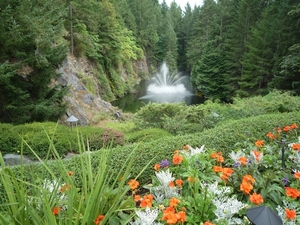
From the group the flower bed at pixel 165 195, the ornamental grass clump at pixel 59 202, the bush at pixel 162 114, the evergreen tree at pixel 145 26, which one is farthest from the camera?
the evergreen tree at pixel 145 26

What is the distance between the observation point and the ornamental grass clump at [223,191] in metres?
1.70

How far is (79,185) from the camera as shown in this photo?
2666 mm

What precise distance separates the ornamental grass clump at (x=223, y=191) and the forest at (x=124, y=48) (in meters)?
5.54

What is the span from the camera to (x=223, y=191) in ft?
6.31

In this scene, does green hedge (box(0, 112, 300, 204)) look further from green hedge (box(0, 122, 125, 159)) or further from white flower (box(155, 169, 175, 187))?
green hedge (box(0, 122, 125, 159))

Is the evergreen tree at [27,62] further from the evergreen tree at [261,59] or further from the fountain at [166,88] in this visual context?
the fountain at [166,88]

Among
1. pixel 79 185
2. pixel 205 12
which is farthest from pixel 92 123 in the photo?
pixel 205 12

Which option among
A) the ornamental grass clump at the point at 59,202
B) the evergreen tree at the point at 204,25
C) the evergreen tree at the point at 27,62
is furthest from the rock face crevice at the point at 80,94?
the evergreen tree at the point at 204,25

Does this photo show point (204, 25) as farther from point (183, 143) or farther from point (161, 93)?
point (183, 143)

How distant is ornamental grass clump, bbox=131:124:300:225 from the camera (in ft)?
5.57

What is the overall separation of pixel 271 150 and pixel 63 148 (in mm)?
4272

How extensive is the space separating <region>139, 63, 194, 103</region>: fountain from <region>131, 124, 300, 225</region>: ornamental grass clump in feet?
57.7

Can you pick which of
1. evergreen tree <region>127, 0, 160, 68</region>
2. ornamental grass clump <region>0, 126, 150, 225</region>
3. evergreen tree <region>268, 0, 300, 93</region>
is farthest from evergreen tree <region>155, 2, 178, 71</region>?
ornamental grass clump <region>0, 126, 150, 225</region>

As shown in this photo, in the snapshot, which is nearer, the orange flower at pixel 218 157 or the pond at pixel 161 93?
the orange flower at pixel 218 157
